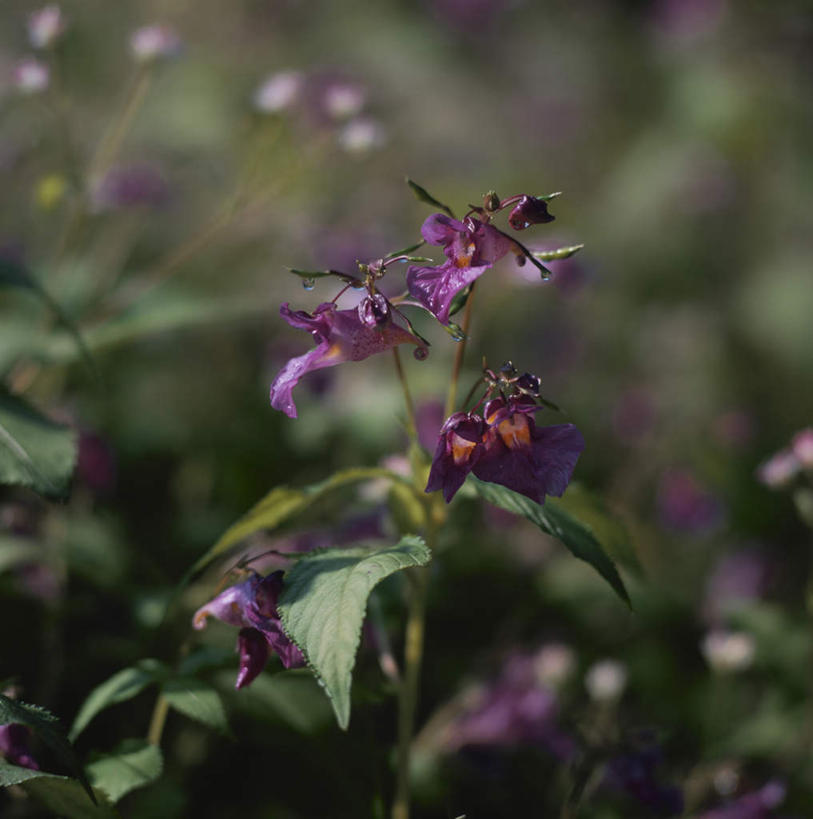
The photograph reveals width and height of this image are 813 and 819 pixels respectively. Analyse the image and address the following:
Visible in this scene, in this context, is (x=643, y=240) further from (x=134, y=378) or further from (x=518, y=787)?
(x=518, y=787)

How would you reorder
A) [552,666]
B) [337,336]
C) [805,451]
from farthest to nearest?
[552,666]
[805,451]
[337,336]

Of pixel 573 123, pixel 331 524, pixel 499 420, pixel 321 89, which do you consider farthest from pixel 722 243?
pixel 499 420

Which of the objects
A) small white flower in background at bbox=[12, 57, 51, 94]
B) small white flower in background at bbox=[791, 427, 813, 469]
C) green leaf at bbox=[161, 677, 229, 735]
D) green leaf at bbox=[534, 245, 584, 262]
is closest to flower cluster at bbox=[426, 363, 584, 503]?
green leaf at bbox=[534, 245, 584, 262]

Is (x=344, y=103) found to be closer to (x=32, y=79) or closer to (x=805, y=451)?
(x=32, y=79)

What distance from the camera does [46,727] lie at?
0.78 m

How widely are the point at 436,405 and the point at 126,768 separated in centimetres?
100

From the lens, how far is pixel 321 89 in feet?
7.00

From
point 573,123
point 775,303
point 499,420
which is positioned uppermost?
point 499,420

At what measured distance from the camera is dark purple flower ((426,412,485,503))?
818 mm

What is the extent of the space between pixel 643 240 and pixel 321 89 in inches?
86.0

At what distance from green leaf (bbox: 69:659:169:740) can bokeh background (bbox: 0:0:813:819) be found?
0.23 ft

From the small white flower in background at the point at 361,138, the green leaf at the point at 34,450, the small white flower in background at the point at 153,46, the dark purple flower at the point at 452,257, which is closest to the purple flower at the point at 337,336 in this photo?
the dark purple flower at the point at 452,257

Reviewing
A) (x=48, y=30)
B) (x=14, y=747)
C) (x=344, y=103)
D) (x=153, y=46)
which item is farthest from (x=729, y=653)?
(x=48, y=30)

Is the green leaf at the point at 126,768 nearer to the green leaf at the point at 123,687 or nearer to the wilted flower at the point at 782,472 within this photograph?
the green leaf at the point at 123,687
